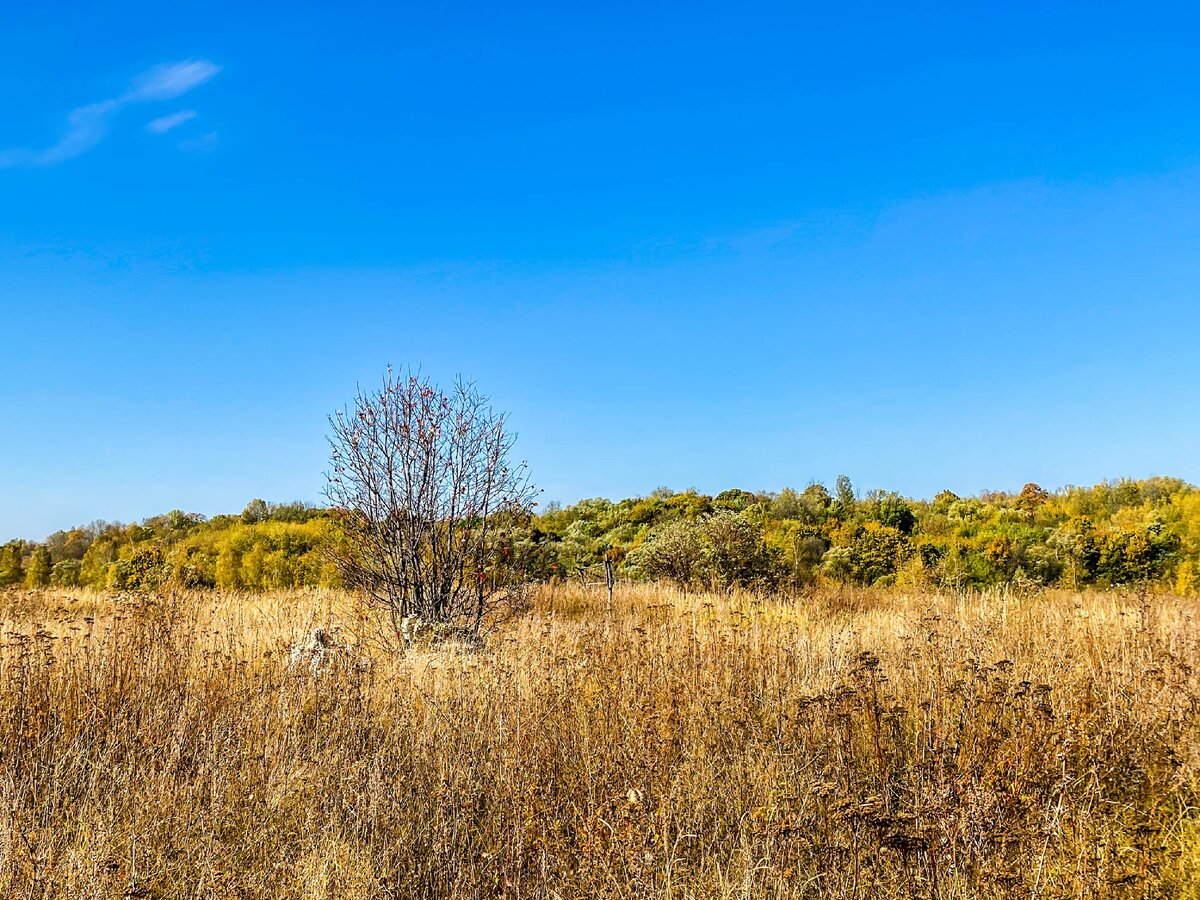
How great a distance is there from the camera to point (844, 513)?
2456 cm

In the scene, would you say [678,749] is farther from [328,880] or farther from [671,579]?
[671,579]

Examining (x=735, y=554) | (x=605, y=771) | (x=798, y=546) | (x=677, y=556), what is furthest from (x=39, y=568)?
(x=605, y=771)

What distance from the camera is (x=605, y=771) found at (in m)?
4.60

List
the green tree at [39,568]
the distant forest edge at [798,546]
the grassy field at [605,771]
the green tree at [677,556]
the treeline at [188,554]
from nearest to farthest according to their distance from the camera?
A: the grassy field at [605,771], the distant forest edge at [798,546], the green tree at [677,556], the treeline at [188,554], the green tree at [39,568]

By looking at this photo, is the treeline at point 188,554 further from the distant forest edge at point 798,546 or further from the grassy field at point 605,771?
the grassy field at point 605,771

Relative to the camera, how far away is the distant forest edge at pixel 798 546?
56.7 feet

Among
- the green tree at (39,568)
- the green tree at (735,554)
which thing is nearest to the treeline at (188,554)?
the green tree at (39,568)

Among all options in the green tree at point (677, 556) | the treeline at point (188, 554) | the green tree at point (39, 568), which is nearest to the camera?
the green tree at point (677, 556)

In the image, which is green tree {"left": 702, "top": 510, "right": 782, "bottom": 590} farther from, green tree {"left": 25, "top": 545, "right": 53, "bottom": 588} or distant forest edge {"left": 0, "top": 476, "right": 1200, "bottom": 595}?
green tree {"left": 25, "top": 545, "right": 53, "bottom": 588}

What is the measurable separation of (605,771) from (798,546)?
52.9 feet

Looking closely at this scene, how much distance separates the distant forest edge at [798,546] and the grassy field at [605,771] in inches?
180

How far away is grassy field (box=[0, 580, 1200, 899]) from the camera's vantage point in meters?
3.41

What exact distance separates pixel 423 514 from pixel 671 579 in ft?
28.7

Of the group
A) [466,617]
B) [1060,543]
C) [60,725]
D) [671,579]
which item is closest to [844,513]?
[1060,543]
